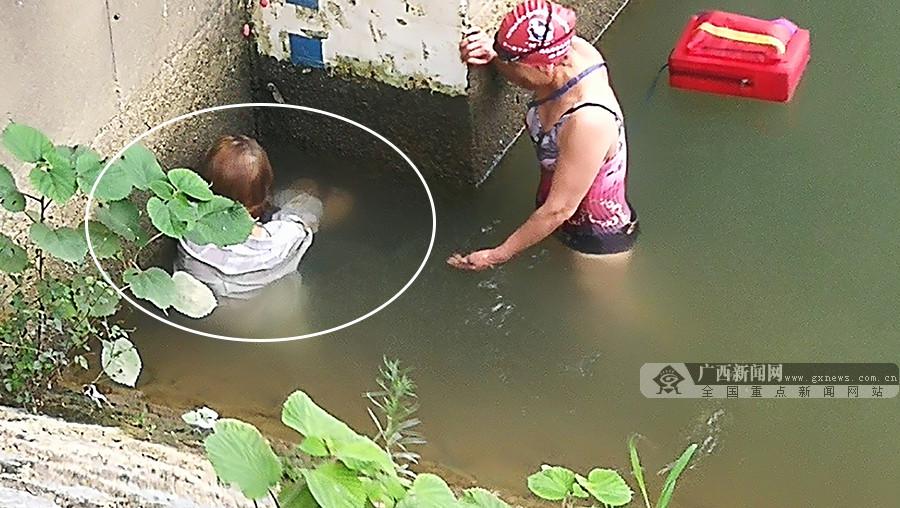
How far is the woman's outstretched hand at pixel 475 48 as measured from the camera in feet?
10.4

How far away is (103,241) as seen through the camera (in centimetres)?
248

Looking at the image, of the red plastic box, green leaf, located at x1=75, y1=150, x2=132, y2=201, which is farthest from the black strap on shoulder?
green leaf, located at x1=75, y1=150, x2=132, y2=201

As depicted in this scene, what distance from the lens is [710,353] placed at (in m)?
3.09

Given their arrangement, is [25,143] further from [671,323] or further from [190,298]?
[671,323]

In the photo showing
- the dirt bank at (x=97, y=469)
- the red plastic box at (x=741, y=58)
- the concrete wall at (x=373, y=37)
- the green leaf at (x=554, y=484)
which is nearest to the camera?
the green leaf at (x=554, y=484)

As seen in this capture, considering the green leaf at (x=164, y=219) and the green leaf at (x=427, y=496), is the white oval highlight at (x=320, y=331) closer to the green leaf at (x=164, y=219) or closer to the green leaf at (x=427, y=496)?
the green leaf at (x=164, y=219)

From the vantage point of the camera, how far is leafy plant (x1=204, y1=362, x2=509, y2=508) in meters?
1.45

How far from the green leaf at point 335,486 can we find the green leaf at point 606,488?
43 centimetres

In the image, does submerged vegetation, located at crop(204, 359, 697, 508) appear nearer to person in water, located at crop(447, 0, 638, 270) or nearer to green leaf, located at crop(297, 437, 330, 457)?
green leaf, located at crop(297, 437, 330, 457)

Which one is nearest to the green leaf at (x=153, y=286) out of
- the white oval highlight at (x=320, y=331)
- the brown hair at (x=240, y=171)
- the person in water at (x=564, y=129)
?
the white oval highlight at (x=320, y=331)

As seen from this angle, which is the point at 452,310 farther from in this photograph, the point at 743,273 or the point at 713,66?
the point at 713,66

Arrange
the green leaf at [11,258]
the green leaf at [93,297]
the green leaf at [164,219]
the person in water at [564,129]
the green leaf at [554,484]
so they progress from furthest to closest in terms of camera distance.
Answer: the person in water at [564,129] → the green leaf at [93,297] → the green leaf at [11,258] → the green leaf at [164,219] → the green leaf at [554,484]

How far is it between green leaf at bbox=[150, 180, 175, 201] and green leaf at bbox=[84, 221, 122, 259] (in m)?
0.20

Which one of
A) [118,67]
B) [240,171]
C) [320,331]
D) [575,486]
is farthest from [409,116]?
[575,486]
